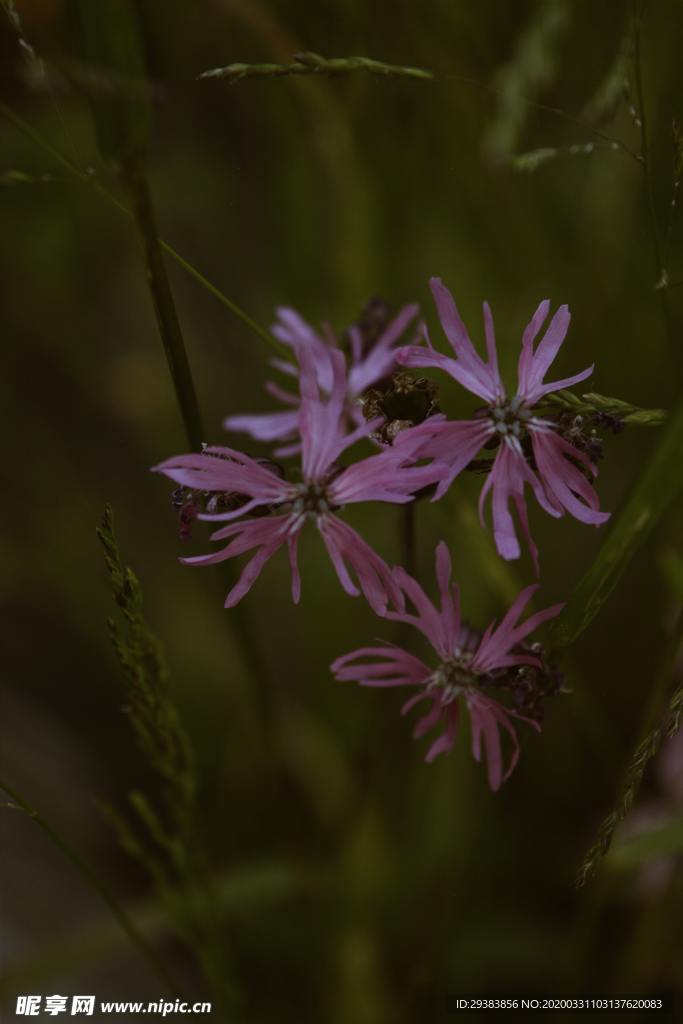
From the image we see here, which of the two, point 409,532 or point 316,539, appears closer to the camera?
point 409,532

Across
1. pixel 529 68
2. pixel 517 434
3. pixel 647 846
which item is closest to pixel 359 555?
pixel 517 434

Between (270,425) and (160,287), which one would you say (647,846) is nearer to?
(270,425)

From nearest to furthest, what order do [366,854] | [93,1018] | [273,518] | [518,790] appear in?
[273,518] < [93,1018] < [366,854] < [518,790]

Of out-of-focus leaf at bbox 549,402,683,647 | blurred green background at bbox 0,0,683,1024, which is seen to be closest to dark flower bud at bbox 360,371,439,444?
out-of-focus leaf at bbox 549,402,683,647

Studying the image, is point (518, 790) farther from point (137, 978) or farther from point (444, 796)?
point (137, 978)

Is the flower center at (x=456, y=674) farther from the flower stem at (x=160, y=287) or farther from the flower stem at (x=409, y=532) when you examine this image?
the flower stem at (x=160, y=287)

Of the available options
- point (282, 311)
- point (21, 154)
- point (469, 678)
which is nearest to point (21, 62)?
point (21, 154)

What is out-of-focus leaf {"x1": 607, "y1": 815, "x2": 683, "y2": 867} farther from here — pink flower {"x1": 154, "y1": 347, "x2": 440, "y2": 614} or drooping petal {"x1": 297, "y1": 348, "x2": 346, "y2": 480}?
drooping petal {"x1": 297, "y1": 348, "x2": 346, "y2": 480}
